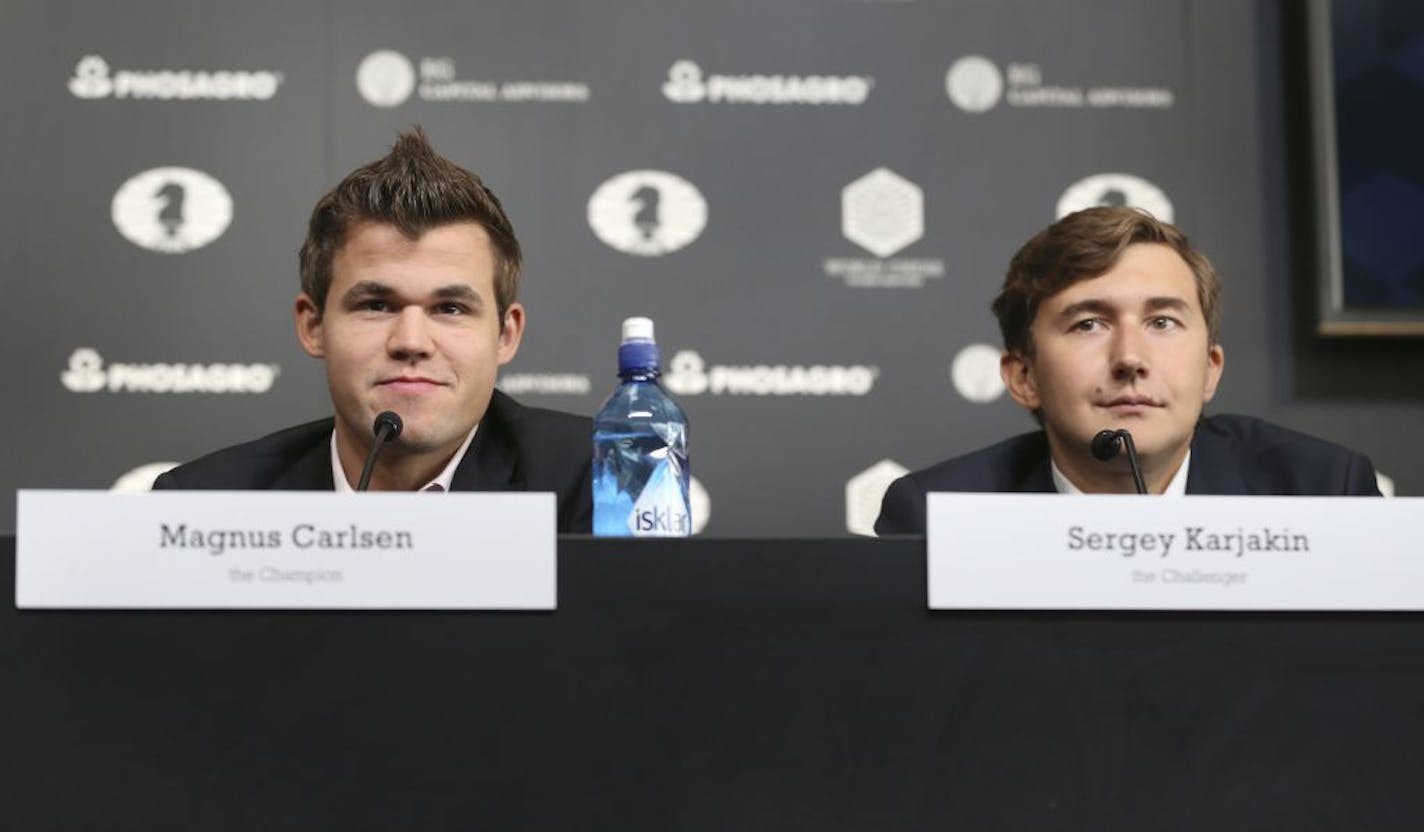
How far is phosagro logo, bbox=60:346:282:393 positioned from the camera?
2.68 m

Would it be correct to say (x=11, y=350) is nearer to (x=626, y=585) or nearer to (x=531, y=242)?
(x=531, y=242)

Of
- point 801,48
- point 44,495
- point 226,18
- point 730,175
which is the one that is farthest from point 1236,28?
point 44,495

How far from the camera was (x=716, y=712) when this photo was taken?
932mm

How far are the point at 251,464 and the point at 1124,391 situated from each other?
1120 mm

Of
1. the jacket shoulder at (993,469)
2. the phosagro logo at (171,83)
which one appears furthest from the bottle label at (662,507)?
the phosagro logo at (171,83)

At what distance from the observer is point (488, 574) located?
3.03 feet

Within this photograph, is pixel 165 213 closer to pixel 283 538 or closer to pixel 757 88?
pixel 757 88

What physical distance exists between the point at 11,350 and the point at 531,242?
3.22 ft

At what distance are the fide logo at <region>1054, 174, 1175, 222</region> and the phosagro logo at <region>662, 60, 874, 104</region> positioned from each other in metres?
0.44

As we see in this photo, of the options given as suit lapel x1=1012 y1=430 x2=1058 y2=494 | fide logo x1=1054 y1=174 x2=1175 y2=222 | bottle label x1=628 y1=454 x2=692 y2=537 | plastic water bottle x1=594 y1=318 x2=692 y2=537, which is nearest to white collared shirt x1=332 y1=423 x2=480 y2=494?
plastic water bottle x1=594 y1=318 x2=692 y2=537

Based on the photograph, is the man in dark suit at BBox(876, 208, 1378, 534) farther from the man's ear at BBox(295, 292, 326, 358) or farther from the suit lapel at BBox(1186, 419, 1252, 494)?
the man's ear at BBox(295, 292, 326, 358)

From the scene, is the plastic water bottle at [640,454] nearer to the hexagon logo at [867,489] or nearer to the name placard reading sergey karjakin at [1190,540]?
the name placard reading sergey karjakin at [1190,540]

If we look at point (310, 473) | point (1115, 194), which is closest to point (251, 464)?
point (310, 473)

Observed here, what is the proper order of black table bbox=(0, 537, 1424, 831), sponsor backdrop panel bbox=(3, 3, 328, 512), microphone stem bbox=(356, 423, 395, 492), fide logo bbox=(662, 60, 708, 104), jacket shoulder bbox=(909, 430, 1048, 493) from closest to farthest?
black table bbox=(0, 537, 1424, 831) < microphone stem bbox=(356, 423, 395, 492) < jacket shoulder bbox=(909, 430, 1048, 493) < sponsor backdrop panel bbox=(3, 3, 328, 512) < fide logo bbox=(662, 60, 708, 104)
